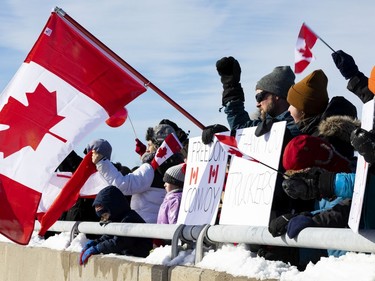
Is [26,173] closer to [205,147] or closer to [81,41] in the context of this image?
[81,41]

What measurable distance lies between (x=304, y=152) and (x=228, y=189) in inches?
53.0

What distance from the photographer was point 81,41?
405 inches

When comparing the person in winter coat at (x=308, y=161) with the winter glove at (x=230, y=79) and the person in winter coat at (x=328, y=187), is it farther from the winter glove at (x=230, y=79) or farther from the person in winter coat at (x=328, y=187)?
the winter glove at (x=230, y=79)

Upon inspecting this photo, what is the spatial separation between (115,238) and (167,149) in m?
1.38

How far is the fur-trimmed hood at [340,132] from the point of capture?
644 centimetres

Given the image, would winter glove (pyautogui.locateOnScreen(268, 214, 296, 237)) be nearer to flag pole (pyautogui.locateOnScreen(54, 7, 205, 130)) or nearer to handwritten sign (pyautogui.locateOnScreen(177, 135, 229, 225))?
handwritten sign (pyautogui.locateOnScreen(177, 135, 229, 225))

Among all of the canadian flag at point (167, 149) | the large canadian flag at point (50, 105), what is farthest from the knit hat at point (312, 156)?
the large canadian flag at point (50, 105)

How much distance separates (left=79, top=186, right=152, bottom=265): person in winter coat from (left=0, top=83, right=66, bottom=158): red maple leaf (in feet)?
4.01

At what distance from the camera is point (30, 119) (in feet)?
33.7

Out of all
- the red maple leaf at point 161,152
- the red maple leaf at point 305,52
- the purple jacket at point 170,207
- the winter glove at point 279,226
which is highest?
the red maple leaf at point 305,52

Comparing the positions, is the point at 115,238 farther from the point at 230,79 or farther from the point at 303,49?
the point at 303,49

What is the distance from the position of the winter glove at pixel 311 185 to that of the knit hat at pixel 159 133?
483 cm

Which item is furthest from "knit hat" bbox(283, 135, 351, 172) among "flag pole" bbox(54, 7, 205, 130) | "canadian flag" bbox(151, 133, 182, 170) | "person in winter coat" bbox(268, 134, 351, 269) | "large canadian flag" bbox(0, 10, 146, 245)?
"large canadian flag" bbox(0, 10, 146, 245)

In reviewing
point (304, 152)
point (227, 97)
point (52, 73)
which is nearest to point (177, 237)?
point (227, 97)
